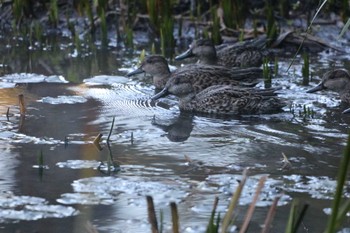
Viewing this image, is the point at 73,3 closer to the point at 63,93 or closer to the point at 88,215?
the point at 63,93

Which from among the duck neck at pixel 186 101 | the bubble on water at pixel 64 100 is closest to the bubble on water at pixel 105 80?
the bubble on water at pixel 64 100

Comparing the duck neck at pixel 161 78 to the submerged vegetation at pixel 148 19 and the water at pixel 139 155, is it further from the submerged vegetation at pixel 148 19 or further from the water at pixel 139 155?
the submerged vegetation at pixel 148 19

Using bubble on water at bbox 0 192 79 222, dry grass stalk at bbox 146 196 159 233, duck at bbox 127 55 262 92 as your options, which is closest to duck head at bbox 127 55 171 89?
duck at bbox 127 55 262 92

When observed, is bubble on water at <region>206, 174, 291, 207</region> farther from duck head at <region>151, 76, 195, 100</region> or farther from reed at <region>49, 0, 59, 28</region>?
reed at <region>49, 0, 59, 28</region>

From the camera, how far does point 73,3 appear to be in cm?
1174

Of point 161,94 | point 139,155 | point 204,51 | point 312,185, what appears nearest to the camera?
point 312,185

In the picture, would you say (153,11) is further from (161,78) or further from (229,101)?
(229,101)

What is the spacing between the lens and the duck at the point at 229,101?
7016 millimetres

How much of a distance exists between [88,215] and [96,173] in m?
Result: 0.78

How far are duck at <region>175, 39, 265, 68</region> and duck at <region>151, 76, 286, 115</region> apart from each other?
59.3 inches

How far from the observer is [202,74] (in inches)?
314

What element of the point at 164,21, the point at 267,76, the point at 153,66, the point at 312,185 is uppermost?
the point at 164,21

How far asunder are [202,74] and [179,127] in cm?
159

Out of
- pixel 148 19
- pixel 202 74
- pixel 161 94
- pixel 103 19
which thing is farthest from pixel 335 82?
pixel 148 19
